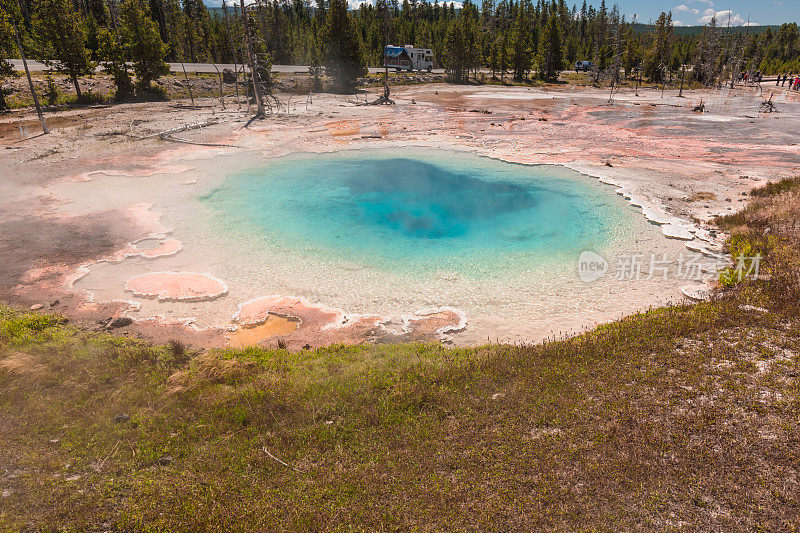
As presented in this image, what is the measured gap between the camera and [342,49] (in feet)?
213

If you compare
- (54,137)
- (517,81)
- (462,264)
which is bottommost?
(462,264)

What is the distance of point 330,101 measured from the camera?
2239 inches

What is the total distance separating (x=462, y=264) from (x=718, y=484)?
10.7 metres

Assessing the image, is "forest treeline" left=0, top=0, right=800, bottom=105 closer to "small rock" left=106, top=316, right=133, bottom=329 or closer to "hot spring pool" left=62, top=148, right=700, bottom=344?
"hot spring pool" left=62, top=148, right=700, bottom=344

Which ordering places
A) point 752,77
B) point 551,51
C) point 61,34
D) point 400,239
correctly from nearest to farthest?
1. point 400,239
2. point 61,34
3. point 551,51
4. point 752,77

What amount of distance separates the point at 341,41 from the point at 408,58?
31861 mm

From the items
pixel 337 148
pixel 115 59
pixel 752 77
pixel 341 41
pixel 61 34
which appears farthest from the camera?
pixel 752 77

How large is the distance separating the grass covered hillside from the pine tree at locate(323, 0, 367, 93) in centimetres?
6363

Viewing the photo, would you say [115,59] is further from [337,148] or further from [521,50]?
[521,50]

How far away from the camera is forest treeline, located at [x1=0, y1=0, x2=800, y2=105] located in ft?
147

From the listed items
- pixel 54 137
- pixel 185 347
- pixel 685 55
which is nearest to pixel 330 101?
pixel 54 137

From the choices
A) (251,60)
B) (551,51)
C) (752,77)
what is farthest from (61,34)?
(752,77)

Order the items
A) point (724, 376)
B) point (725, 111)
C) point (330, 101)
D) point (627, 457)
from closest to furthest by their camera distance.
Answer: point (627, 457) → point (724, 376) → point (725, 111) → point (330, 101)

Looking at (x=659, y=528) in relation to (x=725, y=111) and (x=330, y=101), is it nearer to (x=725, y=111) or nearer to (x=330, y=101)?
(x=330, y=101)
